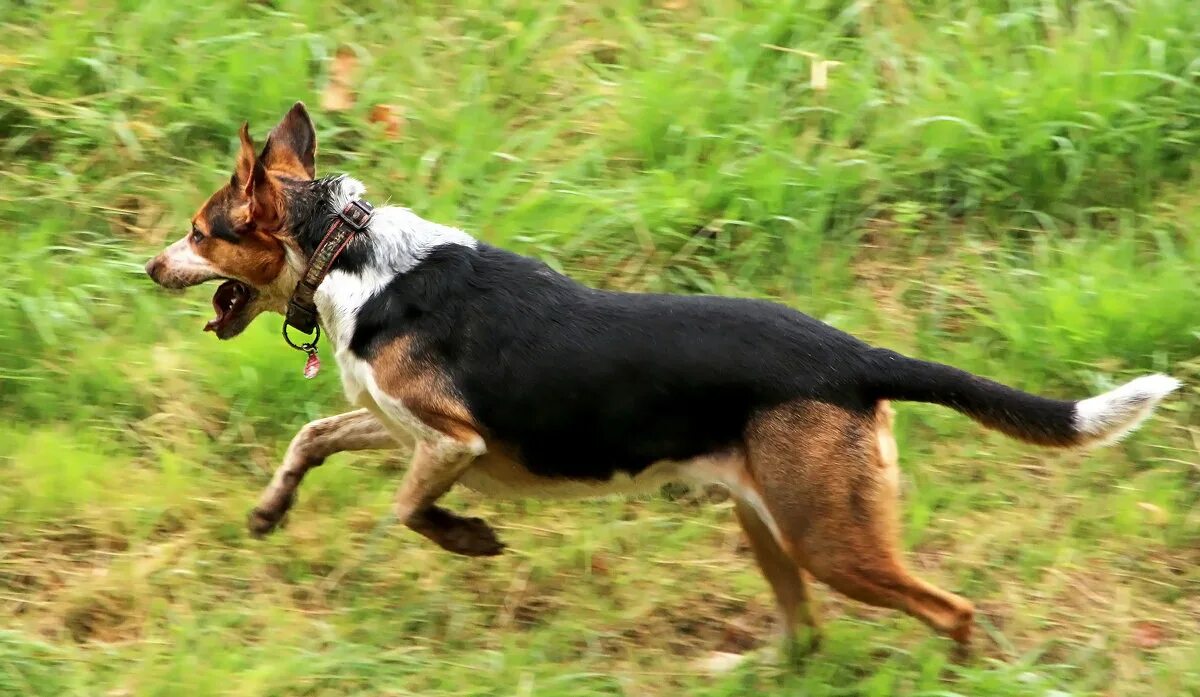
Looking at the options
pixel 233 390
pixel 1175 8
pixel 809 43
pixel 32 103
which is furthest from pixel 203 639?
pixel 1175 8

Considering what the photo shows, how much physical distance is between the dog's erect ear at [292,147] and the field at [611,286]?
0.98m

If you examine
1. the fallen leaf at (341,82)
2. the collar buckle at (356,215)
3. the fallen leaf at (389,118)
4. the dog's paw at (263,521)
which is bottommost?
the dog's paw at (263,521)

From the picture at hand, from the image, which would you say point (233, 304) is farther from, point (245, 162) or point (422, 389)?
point (422, 389)

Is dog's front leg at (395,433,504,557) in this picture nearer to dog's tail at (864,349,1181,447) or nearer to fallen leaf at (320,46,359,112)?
dog's tail at (864,349,1181,447)

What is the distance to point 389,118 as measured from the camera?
23.8ft

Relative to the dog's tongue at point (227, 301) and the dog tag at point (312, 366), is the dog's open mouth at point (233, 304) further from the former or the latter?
the dog tag at point (312, 366)

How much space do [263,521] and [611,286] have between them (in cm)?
194

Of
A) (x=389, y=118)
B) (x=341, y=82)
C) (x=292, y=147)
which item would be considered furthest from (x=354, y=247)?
(x=341, y=82)

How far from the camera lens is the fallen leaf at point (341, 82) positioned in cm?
727

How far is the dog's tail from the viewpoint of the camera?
179 inches

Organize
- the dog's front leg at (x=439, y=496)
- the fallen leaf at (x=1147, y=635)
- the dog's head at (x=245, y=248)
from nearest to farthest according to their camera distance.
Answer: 1. the dog's front leg at (x=439, y=496)
2. the dog's head at (x=245, y=248)
3. the fallen leaf at (x=1147, y=635)

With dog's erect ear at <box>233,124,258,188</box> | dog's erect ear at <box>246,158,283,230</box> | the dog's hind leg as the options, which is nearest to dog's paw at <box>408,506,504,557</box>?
the dog's hind leg

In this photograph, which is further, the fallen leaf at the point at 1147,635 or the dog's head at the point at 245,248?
the fallen leaf at the point at 1147,635

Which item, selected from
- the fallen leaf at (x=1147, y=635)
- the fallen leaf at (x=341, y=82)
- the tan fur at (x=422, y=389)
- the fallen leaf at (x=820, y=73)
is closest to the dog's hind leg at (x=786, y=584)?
the tan fur at (x=422, y=389)
